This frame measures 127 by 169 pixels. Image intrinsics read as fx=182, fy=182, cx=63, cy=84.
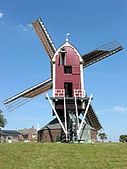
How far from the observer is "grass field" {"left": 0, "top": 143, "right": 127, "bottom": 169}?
1146 centimetres

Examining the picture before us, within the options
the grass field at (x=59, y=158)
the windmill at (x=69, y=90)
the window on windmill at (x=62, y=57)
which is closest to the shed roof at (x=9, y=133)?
the windmill at (x=69, y=90)

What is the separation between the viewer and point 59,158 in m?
12.8

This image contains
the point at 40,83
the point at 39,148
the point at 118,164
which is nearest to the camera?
the point at 118,164

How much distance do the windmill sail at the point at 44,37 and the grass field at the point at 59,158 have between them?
18334mm

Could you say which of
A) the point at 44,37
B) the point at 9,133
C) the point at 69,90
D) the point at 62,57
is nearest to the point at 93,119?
the point at 69,90

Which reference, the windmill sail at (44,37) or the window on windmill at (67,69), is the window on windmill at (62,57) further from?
the windmill sail at (44,37)

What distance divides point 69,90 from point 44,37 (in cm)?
1077

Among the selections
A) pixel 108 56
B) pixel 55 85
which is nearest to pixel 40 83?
pixel 55 85

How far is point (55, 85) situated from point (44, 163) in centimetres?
1411

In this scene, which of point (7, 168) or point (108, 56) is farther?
point (108, 56)

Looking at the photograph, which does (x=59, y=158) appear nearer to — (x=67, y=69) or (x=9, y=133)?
(x=67, y=69)

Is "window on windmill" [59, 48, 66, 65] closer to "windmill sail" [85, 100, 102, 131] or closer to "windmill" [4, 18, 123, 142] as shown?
"windmill" [4, 18, 123, 142]

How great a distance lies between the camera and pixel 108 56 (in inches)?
1184

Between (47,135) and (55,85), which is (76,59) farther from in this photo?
(47,135)
